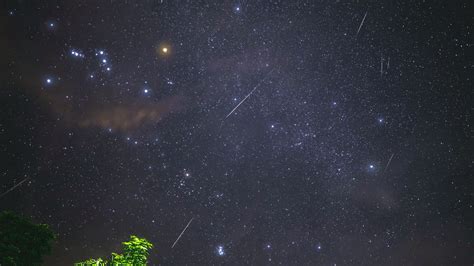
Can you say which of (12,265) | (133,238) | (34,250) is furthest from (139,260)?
(34,250)

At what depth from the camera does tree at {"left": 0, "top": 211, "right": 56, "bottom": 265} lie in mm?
10320

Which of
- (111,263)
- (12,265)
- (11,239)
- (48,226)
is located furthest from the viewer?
(48,226)

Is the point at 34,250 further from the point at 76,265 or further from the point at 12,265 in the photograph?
the point at 76,265

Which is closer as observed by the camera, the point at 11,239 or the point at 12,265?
the point at 12,265

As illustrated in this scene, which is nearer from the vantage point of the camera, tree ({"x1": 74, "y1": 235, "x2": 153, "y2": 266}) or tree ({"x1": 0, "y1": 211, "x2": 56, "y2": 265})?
tree ({"x1": 74, "y1": 235, "x2": 153, "y2": 266})

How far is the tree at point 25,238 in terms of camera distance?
10.3 meters

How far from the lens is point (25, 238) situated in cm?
1059

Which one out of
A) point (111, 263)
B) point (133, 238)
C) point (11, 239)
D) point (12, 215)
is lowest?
point (111, 263)

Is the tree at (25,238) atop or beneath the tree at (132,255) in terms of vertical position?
atop

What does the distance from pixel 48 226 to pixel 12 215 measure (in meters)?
1.05

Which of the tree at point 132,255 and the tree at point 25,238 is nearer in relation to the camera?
the tree at point 132,255

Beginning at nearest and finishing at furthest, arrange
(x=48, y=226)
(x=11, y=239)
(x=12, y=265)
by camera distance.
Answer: (x=12, y=265) < (x=11, y=239) < (x=48, y=226)

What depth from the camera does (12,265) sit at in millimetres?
9383

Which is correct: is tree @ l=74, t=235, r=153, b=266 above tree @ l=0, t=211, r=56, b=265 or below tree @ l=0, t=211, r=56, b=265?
below
